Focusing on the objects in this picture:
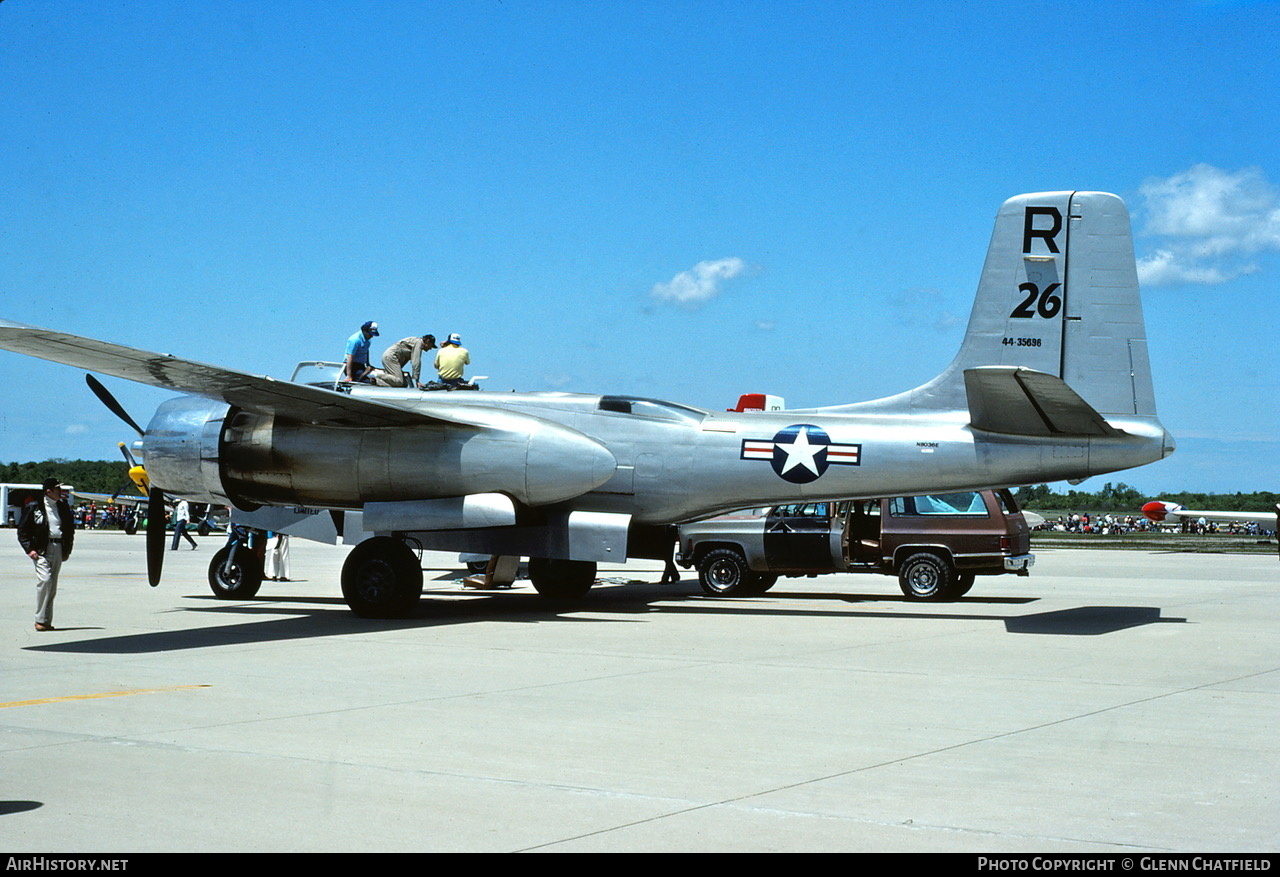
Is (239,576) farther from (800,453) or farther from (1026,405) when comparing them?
(1026,405)

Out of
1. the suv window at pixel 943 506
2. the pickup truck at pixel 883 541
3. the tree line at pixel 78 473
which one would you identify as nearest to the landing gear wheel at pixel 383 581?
the pickup truck at pixel 883 541

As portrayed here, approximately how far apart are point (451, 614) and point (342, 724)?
887 centimetres

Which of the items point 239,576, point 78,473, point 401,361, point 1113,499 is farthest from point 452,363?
point 1113,499

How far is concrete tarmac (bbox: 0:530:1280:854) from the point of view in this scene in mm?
5660

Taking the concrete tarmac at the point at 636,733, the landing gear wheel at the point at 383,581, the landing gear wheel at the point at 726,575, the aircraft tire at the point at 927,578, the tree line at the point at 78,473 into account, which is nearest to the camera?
the concrete tarmac at the point at 636,733

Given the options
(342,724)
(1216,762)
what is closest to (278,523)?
(342,724)

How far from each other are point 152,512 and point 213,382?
7.88 ft

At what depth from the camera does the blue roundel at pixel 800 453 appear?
52.8 ft

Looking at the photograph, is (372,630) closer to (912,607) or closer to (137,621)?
(137,621)

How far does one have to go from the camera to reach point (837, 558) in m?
19.9

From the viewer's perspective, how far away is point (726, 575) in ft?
69.3

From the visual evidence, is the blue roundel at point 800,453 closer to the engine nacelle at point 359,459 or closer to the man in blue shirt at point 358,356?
the engine nacelle at point 359,459

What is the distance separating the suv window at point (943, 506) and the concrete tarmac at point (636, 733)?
11.3 feet

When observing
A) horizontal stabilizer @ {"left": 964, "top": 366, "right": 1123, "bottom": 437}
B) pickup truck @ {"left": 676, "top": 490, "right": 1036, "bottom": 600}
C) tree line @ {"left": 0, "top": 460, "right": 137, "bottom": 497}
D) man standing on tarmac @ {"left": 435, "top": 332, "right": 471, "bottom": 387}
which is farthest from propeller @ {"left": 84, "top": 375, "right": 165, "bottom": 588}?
tree line @ {"left": 0, "top": 460, "right": 137, "bottom": 497}
